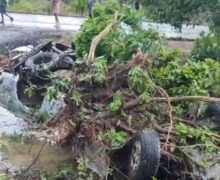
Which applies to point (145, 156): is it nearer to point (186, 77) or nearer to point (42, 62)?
point (186, 77)

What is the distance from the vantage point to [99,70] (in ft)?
23.9

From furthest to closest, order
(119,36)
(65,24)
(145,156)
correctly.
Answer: (65,24)
(119,36)
(145,156)

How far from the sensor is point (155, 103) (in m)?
6.82

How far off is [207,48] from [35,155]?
4.15 meters

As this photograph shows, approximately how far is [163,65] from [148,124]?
62.7 inches

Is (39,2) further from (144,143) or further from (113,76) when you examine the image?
(144,143)

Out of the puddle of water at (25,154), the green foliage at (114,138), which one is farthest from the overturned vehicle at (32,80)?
the green foliage at (114,138)

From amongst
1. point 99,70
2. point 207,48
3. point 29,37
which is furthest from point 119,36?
point 29,37

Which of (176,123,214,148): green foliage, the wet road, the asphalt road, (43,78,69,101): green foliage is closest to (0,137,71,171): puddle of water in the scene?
(43,78,69,101): green foliage

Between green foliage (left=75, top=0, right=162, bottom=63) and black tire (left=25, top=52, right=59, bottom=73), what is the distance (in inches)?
54.8

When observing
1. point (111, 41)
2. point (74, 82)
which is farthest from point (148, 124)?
point (111, 41)

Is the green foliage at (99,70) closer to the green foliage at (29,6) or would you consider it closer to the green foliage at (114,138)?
the green foliage at (114,138)

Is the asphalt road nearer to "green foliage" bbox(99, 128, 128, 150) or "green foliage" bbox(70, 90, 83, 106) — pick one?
"green foliage" bbox(70, 90, 83, 106)

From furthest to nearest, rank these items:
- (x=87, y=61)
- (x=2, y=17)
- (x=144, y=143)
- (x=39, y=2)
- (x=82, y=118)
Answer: (x=39, y=2)
(x=2, y=17)
(x=87, y=61)
(x=82, y=118)
(x=144, y=143)
